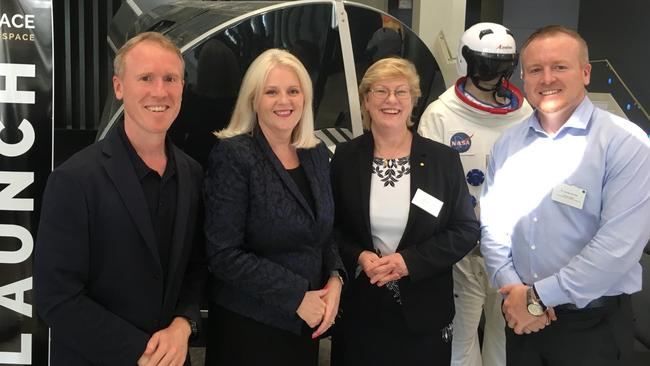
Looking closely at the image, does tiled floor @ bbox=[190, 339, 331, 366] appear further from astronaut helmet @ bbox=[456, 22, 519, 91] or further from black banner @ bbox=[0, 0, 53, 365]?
astronaut helmet @ bbox=[456, 22, 519, 91]

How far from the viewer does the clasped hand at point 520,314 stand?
189 centimetres

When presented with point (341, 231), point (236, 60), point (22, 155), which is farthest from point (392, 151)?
point (22, 155)

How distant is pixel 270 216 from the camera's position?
1.78 m

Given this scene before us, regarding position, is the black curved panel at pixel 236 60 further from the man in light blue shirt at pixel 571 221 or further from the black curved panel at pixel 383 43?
the man in light blue shirt at pixel 571 221

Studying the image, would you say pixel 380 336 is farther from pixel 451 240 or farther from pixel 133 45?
pixel 133 45

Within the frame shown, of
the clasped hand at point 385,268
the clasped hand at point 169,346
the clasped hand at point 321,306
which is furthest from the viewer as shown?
the clasped hand at point 385,268

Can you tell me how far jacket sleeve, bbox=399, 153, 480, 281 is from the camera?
6.70ft

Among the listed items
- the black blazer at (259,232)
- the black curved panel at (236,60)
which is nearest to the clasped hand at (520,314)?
the black blazer at (259,232)

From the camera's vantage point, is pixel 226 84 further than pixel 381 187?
Yes

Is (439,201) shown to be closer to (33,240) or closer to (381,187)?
(381,187)

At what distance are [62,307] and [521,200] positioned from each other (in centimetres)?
149

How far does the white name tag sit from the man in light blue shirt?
27 centimetres

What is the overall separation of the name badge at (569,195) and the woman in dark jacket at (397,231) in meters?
0.36

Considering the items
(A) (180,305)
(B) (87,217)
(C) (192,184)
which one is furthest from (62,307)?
(C) (192,184)
